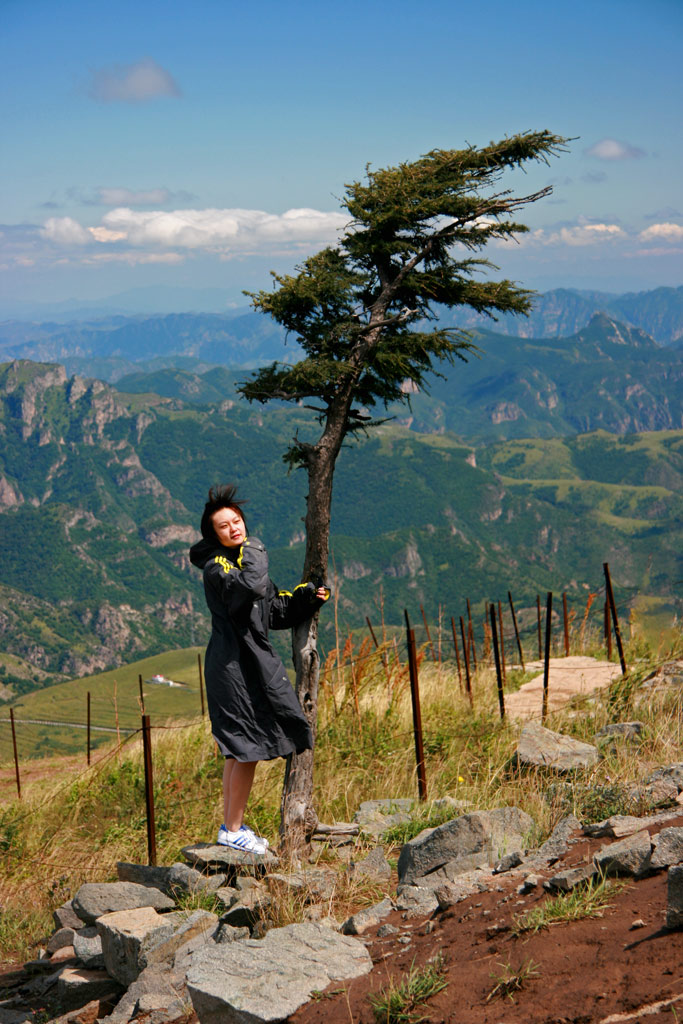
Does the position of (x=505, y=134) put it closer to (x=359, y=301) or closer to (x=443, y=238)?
(x=443, y=238)

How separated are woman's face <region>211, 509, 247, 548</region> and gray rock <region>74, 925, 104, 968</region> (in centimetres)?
264

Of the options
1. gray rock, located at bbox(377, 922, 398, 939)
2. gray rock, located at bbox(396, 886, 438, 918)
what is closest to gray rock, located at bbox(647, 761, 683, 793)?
gray rock, located at bbox(396, 886, 438, 918)

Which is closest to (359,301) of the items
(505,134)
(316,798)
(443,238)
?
(443,238)

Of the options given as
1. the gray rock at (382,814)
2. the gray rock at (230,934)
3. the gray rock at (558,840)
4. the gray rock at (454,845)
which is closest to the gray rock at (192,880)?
the gray rock at (230,934)

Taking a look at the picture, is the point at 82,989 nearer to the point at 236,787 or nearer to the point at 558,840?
the point at 236,787

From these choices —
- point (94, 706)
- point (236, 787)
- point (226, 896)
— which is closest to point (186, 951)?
point (226, 896)

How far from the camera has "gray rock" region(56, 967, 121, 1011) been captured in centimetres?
494

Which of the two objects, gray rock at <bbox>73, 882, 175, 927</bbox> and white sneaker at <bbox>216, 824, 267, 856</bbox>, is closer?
gray rock at <bbox>73, 882, 175, 927</bbox>

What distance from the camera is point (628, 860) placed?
404 centimetres

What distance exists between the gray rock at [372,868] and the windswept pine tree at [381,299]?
1262 mm

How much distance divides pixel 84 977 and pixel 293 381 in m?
4.42

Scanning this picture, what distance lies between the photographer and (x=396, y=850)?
20.2 feet

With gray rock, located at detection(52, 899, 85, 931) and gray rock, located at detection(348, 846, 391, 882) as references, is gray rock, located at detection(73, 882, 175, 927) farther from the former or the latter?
gray rock, located at detection(348, 846, 391, 882)

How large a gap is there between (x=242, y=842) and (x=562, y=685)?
5.15m
